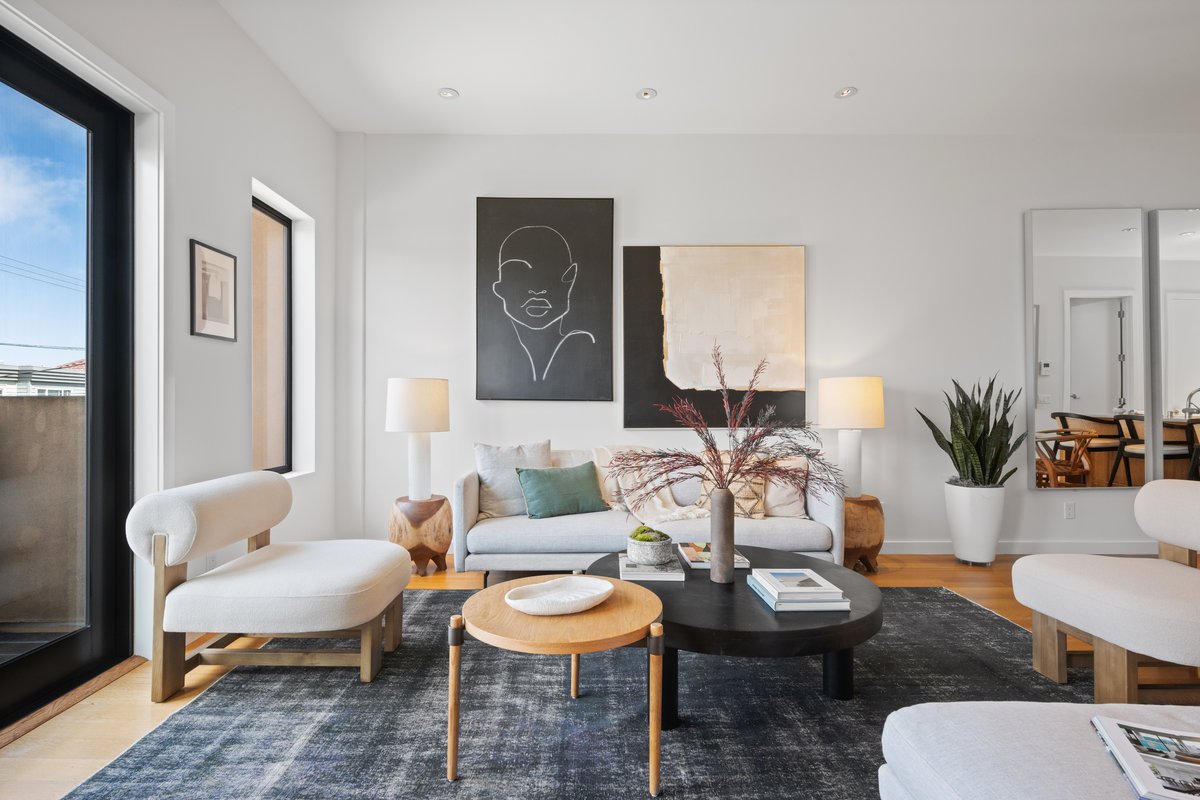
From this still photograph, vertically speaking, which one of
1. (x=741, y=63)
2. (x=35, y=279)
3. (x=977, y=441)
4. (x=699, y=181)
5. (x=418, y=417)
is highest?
(x=741, y=63)

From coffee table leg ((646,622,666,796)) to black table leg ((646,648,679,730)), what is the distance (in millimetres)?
303

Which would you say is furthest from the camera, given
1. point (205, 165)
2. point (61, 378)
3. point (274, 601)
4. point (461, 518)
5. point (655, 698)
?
point (461, 518)

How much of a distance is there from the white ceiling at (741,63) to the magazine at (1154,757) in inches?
115

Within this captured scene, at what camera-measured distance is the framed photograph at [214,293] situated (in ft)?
8.47

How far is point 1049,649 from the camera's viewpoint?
217 cm

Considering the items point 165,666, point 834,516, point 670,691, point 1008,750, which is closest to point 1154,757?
point 1008,750

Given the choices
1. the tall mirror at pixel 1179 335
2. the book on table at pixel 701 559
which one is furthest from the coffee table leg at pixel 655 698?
the tall mirror at pixel 1179 335

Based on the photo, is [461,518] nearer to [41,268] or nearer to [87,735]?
[87,735]

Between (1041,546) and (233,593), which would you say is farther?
(1041,546)

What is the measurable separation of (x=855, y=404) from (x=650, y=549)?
6.48ft

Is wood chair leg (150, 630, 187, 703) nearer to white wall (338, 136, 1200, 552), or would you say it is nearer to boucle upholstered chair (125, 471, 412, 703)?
boucle upholstered chair (125, 471, 412, 703)

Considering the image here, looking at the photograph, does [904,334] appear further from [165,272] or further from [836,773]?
[165,272]

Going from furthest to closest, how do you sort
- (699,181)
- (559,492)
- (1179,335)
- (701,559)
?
(699,181) → (1179,335) → (559,492) → (701,559)

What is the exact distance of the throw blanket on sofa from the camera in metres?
3.28
